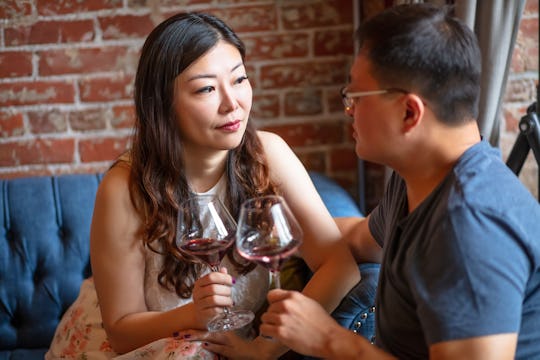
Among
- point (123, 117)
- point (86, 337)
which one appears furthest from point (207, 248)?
point (123, 117)

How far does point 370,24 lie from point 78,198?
1449 millimetres

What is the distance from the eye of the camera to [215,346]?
5.34ft

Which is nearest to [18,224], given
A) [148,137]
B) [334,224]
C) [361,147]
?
[148,137]

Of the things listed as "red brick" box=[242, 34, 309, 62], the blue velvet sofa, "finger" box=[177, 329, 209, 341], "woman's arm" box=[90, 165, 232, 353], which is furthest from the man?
"red brick" box=[242, 34, 309, 62]

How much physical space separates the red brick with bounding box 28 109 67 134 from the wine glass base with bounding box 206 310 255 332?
1.37 metres

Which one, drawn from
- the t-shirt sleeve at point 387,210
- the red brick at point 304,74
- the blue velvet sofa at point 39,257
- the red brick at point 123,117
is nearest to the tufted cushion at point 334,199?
the blue velvet sofa at point 39,257

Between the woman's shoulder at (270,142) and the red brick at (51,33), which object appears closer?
the woman's shoulder at (270,142)

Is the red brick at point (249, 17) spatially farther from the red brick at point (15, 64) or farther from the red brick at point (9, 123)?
the red brick at point (9, 123)

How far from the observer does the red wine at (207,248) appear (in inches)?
57.9

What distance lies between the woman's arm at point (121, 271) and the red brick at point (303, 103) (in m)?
1.04

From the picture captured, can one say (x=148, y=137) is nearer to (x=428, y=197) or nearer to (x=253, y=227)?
(x=253, y=227)

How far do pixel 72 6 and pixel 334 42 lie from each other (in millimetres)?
955

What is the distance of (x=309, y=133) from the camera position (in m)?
2.75

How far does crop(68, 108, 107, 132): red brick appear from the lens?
2.64 m
